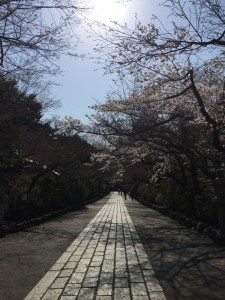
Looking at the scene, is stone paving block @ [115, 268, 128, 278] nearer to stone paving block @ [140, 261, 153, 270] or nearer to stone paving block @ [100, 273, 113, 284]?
stone paving block @ [100, 273, 113, 284]

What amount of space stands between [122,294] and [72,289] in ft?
2.72

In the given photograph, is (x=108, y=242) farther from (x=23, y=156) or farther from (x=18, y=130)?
(x=23, y=156)

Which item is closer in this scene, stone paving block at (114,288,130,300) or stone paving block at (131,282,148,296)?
stone paving block at (114,288,130,300)

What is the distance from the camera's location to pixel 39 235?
13.6 meters

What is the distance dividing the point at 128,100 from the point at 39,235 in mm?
6635

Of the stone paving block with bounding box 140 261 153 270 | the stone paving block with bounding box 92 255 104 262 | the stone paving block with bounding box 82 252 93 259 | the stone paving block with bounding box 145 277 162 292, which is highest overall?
the stone paving block with bounding box 82 252 93 259

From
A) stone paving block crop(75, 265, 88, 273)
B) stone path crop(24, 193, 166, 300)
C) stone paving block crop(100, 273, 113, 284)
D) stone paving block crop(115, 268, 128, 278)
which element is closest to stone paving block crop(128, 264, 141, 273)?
stone path crop(24, 193, 166, 300)

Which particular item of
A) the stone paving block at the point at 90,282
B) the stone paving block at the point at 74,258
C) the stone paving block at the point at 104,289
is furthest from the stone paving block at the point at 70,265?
the stone paving block at the point at 104,289

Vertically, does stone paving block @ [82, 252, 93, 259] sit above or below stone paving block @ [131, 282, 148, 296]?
above

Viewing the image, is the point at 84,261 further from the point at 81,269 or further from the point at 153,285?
the point at 153,285

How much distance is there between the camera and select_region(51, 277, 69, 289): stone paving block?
6.35m

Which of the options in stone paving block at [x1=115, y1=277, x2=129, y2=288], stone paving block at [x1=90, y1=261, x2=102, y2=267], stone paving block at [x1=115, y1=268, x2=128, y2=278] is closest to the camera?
stone paving block at [x1=115, y1=277, x2=129, y2=288]

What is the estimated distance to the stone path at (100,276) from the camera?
5859 mm

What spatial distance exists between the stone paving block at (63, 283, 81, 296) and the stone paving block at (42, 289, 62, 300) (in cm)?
11
